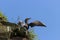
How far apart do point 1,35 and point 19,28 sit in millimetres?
847

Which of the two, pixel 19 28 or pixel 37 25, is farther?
pixel 37 25

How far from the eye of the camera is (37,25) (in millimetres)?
14055

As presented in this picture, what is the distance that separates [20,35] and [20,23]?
83 centimetres

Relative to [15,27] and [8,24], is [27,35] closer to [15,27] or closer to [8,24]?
[15,27]

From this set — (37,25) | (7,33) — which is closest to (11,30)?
(7,33)

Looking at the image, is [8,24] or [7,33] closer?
[7,33]

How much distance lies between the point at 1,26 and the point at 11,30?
94 centimetres

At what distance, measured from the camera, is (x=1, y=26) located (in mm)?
14023

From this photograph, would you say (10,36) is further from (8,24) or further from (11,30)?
(8,24)

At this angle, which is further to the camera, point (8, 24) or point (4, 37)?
point (8, 24)

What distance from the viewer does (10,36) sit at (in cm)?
1286

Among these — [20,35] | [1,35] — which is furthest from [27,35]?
[1,35]

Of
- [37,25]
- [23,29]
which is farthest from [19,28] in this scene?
[37,25]

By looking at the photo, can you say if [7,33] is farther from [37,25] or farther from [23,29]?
[37,25]
